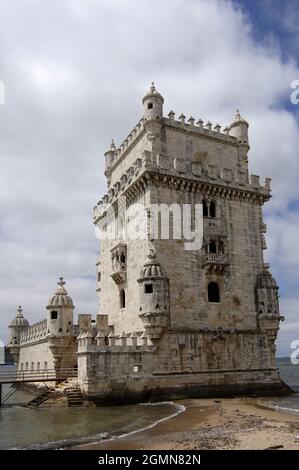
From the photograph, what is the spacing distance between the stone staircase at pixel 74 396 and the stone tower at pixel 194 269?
2.27m

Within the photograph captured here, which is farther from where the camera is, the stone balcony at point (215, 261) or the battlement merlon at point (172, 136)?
the battlement merlon at point (172, 136)

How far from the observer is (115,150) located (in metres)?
40.4

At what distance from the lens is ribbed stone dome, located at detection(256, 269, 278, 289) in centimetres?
3244

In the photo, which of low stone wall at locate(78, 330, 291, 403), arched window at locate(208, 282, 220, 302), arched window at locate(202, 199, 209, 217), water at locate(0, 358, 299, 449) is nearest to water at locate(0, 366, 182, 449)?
water at locate(0, 358, 299, 449)

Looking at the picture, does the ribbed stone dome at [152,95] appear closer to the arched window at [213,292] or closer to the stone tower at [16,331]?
the arched window at [213,292]

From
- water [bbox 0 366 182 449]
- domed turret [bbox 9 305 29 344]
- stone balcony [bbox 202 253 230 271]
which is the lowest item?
water [bbox 0 366 182 449]

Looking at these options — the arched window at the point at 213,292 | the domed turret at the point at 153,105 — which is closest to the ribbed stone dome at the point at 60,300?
the arched window at the point at 213,292

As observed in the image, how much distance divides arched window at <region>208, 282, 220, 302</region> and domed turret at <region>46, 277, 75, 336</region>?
11604mm

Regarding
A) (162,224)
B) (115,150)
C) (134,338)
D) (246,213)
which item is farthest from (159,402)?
(115,150)

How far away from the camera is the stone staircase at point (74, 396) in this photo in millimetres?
26203

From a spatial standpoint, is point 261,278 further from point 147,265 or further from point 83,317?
point 83,317

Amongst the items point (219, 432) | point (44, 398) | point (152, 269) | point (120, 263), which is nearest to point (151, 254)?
point (152, 269)

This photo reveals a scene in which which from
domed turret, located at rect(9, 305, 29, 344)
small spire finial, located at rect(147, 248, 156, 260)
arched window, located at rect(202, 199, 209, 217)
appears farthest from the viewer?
domed turret, located at rect(9, 305, 29, 344)

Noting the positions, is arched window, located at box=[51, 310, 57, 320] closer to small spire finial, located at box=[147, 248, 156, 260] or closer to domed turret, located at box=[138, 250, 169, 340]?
domed turret, located at box=[138, 250, 169, 340]
